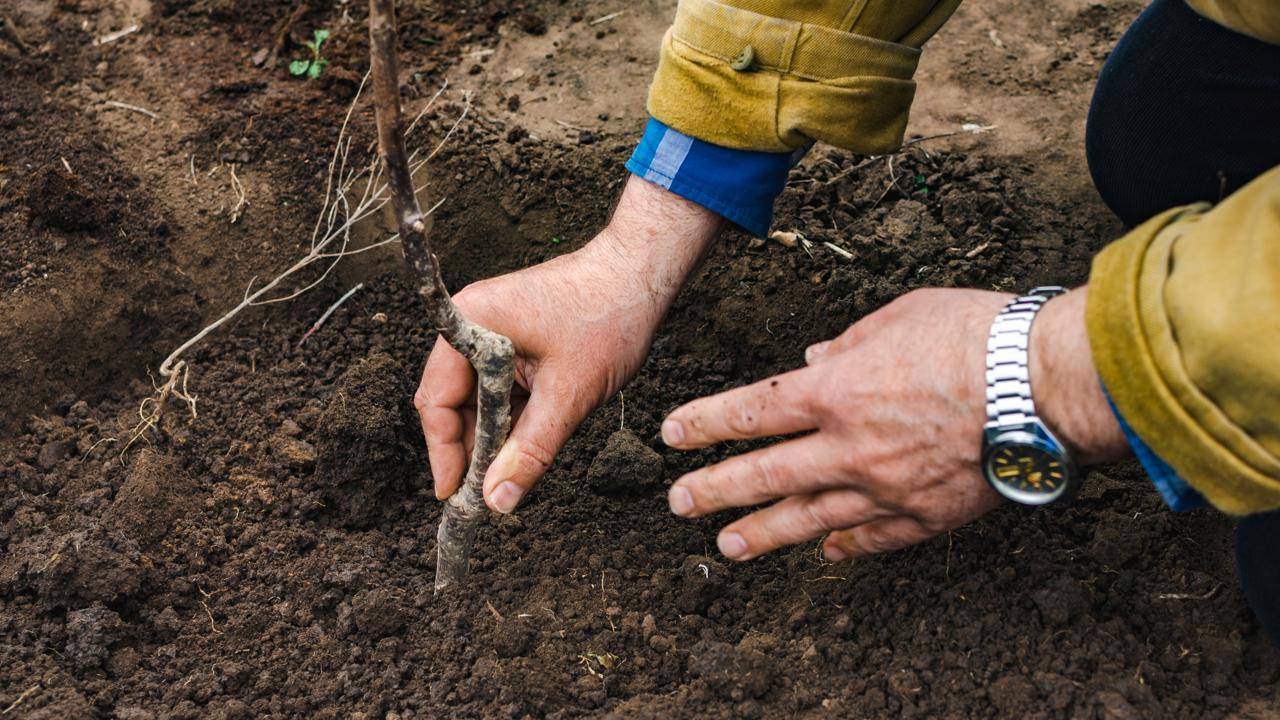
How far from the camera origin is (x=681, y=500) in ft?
5.54

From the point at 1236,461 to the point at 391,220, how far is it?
2.36m

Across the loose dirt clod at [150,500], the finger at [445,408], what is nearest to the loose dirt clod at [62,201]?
the loose dirt clod at [150,500]

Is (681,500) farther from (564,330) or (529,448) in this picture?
(564,330)

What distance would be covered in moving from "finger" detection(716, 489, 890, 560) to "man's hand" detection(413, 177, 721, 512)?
0.40 m

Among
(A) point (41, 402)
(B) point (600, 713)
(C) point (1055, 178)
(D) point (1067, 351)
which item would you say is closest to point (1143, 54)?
(C) point (1055, 178)

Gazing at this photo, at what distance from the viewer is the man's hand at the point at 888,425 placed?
4.80 ft

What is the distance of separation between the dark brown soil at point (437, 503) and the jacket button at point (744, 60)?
81 cm

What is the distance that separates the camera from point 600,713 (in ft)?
5.94

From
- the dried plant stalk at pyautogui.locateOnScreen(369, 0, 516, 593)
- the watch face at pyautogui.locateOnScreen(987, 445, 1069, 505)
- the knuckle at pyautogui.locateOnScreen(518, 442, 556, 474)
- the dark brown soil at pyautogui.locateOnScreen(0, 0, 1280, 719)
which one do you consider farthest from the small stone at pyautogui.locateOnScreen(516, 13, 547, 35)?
the watch face at pyautogui.locateOnScreen(987, 445, 1069, 505)

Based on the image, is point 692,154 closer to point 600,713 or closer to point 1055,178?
point 600,713

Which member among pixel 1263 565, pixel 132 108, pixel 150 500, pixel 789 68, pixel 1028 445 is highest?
pixel 789 68

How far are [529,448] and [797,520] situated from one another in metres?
0.51

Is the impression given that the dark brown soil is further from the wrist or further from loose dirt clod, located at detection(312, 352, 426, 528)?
the wrist

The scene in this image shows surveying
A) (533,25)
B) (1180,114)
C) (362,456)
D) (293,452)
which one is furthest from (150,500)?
(1180,114)
